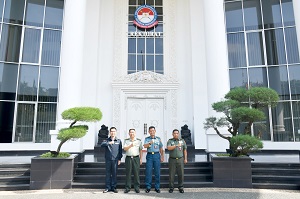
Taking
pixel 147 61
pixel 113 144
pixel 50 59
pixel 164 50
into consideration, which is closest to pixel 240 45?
pixel 164 50

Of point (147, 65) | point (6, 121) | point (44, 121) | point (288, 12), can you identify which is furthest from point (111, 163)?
point (288, 12)

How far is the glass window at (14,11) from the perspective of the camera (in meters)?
10.3

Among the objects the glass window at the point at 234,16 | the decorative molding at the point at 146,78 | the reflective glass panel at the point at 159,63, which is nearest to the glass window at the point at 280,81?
the glass window at the point at 234,16

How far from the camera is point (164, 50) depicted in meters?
11.6

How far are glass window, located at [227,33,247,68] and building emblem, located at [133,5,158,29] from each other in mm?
3932

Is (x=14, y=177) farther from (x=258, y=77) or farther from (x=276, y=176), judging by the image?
(x=258, y=77)

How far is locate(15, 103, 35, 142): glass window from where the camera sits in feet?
32.4

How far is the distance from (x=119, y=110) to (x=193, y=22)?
5.67 meters

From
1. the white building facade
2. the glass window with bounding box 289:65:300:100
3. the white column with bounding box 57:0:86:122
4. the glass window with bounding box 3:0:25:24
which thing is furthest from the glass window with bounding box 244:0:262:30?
the glass window with bounding box 3:0:25:24

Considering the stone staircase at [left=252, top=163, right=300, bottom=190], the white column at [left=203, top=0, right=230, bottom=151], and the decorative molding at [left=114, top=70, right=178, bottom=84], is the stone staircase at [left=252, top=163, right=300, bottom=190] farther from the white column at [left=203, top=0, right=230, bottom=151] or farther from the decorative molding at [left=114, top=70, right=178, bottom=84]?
the decorative molding at [left=114, top=70, right=178, bottom=84]

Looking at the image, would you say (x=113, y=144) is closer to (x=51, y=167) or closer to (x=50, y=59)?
(x=51, y=167)

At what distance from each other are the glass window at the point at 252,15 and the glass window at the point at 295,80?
250cm

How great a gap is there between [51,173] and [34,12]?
838 centimetres

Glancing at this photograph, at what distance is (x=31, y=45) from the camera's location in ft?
34.8
